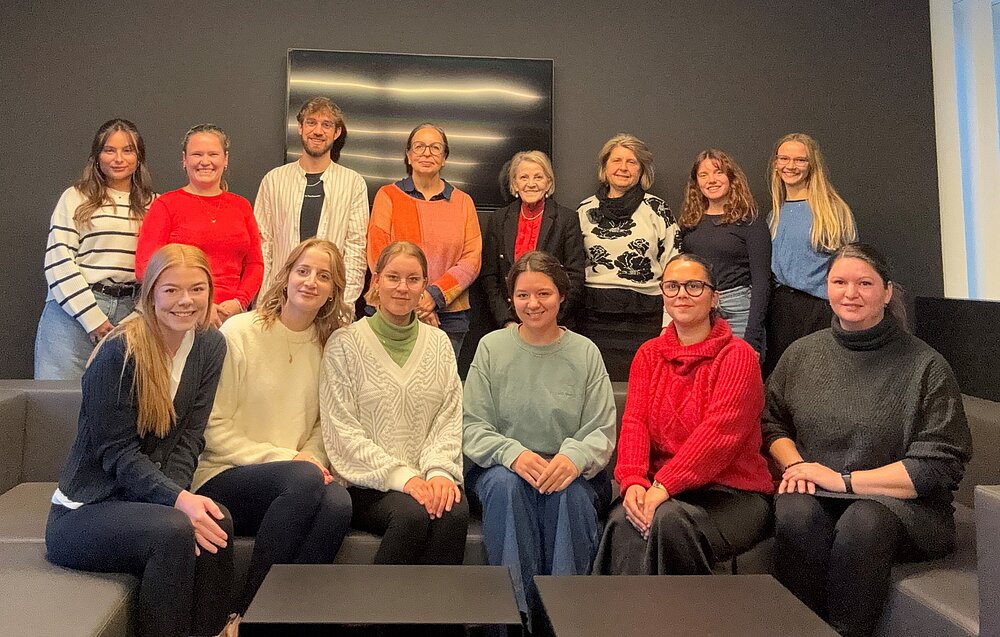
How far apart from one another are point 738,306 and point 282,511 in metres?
2.07

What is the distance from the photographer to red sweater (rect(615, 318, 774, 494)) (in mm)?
2494

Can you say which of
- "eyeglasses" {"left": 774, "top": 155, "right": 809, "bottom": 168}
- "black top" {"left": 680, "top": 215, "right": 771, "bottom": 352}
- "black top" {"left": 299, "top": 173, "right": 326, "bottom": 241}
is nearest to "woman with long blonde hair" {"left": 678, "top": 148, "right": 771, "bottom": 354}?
"black top" {"left": 680, "top": 215, "right": 771, "bottom": 352}

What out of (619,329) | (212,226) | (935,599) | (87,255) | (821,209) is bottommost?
(935,599)

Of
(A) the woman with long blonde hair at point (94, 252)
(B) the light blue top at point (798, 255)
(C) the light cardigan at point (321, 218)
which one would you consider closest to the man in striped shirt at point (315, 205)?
(C) the light cardigan at point (321, 218)

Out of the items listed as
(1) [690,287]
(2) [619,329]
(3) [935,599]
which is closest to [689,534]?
(3) [935,599]

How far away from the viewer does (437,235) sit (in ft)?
11.6

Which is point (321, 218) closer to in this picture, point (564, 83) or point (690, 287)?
point (564, 83)

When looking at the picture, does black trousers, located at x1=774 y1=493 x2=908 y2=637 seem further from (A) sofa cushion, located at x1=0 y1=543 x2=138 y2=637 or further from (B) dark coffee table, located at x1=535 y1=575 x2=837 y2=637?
(A) sofa cushion, located at x1=0 y1=543 x2=138 y2=637

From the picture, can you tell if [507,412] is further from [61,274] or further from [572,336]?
[61,274]

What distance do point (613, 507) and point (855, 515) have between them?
2.37 feet

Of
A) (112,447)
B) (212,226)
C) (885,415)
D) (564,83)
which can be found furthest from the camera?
(564,83)

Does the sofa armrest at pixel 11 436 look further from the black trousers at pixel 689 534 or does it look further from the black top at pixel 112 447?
the black trousers at pixel 689 534

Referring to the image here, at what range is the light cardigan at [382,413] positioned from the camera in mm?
2570

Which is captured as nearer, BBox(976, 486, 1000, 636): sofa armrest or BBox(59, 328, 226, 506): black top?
BBox(976, 486, 1000, 636): sofa armrest
